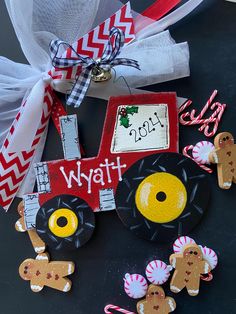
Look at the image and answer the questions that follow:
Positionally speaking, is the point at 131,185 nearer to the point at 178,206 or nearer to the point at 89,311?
the point at 178,206

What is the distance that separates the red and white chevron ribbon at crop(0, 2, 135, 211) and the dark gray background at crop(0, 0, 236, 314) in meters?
0.03

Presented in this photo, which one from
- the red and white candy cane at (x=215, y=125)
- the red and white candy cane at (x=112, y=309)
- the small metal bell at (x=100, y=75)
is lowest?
the red and white candy cane at (x=112, y=309)

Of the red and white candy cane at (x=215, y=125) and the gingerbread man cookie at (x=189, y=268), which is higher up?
the red and white candy cane at (x=215, y=125)

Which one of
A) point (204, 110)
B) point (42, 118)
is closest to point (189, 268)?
point (204, 110)

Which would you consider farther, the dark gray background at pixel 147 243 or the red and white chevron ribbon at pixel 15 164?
the red and white chevron ribbon at pixel 15 164

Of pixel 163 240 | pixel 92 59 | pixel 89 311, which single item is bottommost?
pixel 89 311

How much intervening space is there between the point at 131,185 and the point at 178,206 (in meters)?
0.08

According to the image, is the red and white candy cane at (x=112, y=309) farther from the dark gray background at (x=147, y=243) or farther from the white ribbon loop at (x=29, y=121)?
the white ribbon loop at (x=29, y=121)

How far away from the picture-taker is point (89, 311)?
76cm

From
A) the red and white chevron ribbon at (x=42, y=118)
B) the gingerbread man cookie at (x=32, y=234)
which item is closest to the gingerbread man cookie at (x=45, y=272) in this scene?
the gingerbread man cookie at (x=32, y=234)

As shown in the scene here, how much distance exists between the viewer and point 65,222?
0.77m

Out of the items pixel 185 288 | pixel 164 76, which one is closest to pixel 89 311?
pixel 185 288

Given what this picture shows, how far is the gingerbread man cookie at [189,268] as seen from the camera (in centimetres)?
70

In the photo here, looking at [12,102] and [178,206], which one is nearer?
[178,206]
